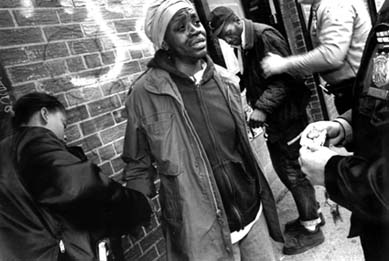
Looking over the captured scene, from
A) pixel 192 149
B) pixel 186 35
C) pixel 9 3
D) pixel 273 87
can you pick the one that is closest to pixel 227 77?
pixel 186 35

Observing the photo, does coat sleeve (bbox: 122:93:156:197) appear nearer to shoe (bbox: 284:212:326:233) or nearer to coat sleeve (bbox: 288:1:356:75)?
coat sleeve (bbox: 288:1:356:75)

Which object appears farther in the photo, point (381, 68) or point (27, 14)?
point (27, 14)

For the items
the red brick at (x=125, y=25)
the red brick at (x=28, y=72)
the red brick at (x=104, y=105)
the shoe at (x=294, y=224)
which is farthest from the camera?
the shoe at (x=294, y=224)

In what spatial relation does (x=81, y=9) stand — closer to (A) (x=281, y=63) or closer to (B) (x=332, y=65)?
(A) (x=281, y=63)

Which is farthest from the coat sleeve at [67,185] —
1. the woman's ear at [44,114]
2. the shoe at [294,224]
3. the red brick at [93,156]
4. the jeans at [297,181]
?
the shoe at [294,224]

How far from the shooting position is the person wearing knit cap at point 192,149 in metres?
1.79

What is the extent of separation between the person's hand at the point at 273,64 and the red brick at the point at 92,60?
51.6 inches

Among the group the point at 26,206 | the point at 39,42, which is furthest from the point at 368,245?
the point at 39,42

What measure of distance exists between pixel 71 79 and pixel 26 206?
1.03m

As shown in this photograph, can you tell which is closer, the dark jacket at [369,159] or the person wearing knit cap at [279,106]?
the dark jacket at [369,159]

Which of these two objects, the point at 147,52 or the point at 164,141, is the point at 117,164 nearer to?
the point at 164,141

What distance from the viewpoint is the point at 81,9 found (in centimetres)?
226

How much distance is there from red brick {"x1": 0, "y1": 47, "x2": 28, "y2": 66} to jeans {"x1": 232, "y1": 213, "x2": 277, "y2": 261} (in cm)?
168

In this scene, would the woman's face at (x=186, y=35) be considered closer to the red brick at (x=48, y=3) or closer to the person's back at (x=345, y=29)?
the red brick at (x=48, y=3)
